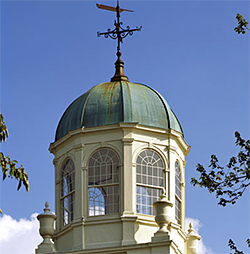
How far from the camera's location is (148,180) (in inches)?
1178

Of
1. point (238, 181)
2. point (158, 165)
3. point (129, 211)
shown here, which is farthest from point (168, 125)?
point (238, 181)

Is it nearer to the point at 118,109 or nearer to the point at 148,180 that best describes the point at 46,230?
the point at 148,180

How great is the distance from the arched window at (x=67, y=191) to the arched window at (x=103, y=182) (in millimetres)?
822

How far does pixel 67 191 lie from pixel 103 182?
5.12ft

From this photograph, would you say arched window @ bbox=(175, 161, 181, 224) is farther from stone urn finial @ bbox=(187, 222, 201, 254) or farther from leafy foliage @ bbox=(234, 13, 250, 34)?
leafy foliage @ bbox=(234, 13, 250, 34)

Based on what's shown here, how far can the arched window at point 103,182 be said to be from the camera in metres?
29.5

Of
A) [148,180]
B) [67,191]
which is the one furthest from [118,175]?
[67,191]

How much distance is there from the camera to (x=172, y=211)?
29906 millimetres

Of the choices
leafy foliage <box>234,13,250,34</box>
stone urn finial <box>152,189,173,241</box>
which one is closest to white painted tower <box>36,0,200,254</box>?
stone urn finial <box>152,189,173,241</box>

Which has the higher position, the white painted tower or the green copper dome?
the green copper dome

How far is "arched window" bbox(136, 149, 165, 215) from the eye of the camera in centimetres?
2950

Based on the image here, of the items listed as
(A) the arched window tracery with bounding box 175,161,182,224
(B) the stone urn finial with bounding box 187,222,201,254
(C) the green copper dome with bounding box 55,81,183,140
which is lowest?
(B) the stone urn finial with bounding box 187,222,201,254

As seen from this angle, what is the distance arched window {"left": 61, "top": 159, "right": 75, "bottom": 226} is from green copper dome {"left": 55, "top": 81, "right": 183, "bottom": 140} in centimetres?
128

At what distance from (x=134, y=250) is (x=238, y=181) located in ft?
34.0
